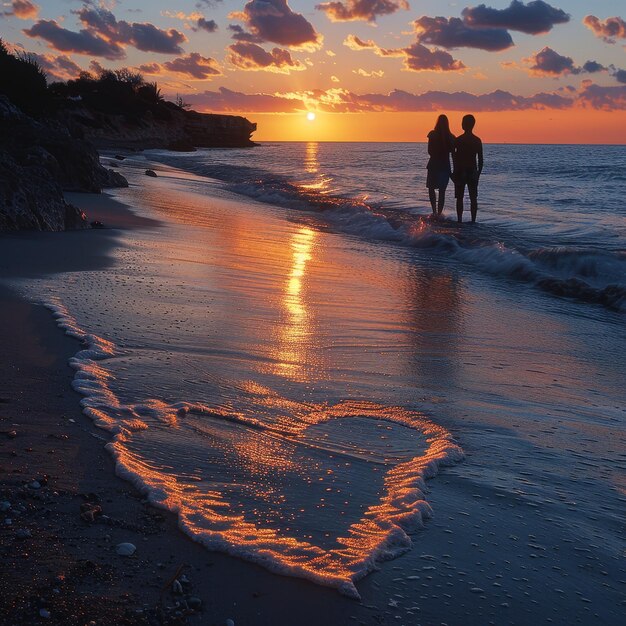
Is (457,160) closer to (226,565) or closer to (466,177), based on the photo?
(466,177)

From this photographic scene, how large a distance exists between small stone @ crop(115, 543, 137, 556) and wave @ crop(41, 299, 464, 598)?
217 millimetres

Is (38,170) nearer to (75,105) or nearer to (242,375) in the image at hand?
(242,375)

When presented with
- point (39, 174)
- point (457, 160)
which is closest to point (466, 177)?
point (457, 160)

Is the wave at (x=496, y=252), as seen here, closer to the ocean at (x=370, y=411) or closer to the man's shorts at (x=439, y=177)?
the ocean at (x=370, y=411)

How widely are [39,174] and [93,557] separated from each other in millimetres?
8847

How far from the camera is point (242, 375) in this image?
420 centimetres

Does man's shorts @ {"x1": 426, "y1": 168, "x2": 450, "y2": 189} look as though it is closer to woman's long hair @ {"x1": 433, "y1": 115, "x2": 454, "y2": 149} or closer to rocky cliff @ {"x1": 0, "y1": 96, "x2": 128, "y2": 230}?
woman's long hair @ {"x1": 433, "y1": 115, "x2": 454, "y2": 149}

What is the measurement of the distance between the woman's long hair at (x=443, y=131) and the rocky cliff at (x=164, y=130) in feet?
112

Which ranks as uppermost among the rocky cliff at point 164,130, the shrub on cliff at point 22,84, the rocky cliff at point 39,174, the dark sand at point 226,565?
the rocky cliff at point 164,130

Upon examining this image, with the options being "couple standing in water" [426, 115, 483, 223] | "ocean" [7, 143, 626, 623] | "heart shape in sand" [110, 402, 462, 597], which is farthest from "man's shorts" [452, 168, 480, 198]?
"heart shape in sand" [110, 402, 462, 597]

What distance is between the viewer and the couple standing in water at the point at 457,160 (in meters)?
13.5

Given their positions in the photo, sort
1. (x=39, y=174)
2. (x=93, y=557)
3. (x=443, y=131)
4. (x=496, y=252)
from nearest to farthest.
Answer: (x=93, y=557) < (x=39, y=174) < (x=496, y=252) < (x=443, y=131)

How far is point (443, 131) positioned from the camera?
14328 millimetres

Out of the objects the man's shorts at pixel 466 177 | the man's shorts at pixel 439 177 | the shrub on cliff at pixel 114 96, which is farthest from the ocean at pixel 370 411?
the shrub on cliff at pixel 114 96
